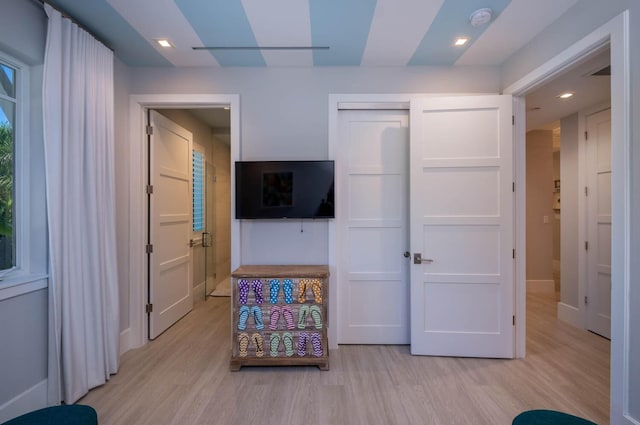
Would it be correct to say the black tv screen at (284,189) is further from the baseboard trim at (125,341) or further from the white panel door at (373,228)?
the baseboard trim at (125,341)

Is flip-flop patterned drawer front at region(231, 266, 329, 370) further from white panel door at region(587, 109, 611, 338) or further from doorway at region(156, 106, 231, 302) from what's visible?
white panel door at region(587, 109, 611, 338)

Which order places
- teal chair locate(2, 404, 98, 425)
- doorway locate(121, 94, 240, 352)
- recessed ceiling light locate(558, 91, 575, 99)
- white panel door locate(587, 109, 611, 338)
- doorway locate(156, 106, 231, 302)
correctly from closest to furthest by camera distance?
teal chair locate(2, 404, 98, 425), doorway locate(121, 94, 240, 352), recessed ceiling light locate(558, 91, 575, 99), white panel door locate(587, 109, 611, 338), doorway locate(156, 106, 231, 302)

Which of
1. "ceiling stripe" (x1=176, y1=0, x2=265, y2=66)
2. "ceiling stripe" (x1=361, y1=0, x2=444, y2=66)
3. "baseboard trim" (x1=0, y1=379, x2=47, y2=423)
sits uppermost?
"ceiling stripe" (x1=176, y1=0, x2=265, y2=66)

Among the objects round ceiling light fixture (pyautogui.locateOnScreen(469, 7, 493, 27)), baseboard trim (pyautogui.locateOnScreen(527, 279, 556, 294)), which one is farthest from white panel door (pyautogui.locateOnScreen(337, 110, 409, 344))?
baseboard trim (pyautogui.locateOnScreen(527, 279, 556, 294))

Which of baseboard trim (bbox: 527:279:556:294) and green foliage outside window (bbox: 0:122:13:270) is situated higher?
green foliage outside window (bbox: 0:122:13:270)

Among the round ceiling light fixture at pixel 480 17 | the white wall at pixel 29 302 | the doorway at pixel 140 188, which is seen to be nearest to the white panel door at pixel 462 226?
the round ceiling light fixture at pixel 480 17

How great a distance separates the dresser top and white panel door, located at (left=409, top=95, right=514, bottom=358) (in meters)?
0.87

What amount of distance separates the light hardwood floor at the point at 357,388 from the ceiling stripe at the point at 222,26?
2721 millimetres

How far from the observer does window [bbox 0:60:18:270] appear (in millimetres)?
1812

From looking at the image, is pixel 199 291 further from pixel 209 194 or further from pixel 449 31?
pixel 449 31

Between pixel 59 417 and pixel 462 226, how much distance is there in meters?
2.81

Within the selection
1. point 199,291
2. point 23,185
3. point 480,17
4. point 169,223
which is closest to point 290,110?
point 480,17

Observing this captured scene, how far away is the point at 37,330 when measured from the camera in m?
1.85

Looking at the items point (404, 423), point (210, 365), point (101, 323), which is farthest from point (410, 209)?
point (101, 323)
